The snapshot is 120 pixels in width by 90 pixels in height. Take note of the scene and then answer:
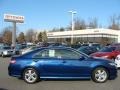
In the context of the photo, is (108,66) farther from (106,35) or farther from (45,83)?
(106,35)

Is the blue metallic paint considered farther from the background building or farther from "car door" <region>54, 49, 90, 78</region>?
the background building

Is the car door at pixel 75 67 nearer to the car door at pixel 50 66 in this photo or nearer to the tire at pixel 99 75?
the car door at pixel 50 66

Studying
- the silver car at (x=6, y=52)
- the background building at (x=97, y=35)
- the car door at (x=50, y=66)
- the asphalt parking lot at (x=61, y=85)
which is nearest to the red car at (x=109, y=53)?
the asphalt parking lot at (x=61, y=85)

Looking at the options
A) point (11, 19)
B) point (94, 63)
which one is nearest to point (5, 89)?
point (94, 63)

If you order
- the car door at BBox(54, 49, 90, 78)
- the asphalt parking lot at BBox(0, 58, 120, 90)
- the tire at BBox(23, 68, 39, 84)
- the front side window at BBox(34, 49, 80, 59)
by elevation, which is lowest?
the asphalt parking lot at BBox(0, 58, 120, 90)

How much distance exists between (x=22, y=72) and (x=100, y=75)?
3.13m

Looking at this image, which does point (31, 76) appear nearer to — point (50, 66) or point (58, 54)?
point (50, 66)

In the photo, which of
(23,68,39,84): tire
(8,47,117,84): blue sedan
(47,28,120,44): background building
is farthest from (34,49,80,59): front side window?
(47,28,120,44): background building

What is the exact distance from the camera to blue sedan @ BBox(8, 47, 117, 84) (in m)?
12.2

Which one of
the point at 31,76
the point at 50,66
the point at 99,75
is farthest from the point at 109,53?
the point at 31,76

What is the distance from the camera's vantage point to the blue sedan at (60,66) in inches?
479

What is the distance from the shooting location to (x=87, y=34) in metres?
95.2

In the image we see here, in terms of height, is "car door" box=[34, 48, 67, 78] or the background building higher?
the background building

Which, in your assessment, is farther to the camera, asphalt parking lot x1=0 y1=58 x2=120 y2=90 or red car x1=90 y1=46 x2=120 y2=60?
red car x1=90 y1=46 x2=120 y2=60
